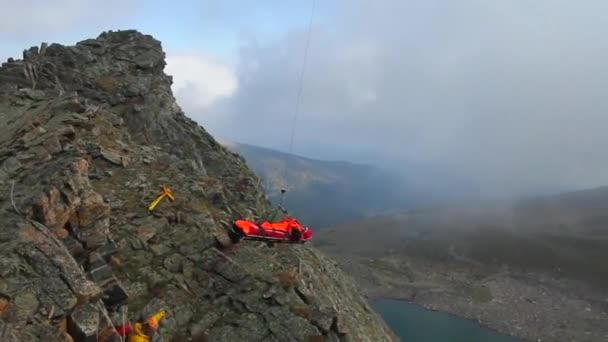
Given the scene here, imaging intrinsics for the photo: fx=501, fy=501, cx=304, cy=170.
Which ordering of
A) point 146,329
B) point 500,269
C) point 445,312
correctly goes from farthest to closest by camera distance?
1. point 500,269
2. point 445,312
3. point 146,329

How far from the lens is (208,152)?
42344mm

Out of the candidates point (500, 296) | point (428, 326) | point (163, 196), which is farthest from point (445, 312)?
point (163, 196)

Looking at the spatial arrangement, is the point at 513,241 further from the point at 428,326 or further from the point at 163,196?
the point at 163,196

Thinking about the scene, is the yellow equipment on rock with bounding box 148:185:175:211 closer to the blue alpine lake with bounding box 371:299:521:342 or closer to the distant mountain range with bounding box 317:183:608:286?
the blue alpine lake with bounding box 371:299:521:342

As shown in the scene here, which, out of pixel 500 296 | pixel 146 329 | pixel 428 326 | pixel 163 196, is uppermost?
pixel 163 196

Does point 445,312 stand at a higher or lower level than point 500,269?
lower

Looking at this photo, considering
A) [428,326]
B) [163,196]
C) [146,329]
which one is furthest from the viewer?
[428,326]

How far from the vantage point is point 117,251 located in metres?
19.4

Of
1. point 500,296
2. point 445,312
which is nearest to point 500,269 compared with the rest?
point 500,296

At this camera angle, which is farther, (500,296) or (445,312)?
(500,296)

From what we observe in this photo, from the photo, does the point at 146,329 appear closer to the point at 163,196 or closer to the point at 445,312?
the point at 163,196

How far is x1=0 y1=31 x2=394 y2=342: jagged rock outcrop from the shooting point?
14227 mm

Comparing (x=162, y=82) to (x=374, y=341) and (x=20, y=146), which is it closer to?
(x=20, y=146)

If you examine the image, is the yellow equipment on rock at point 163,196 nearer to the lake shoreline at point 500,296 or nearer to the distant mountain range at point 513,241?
the lake shoreline at point 500,296
